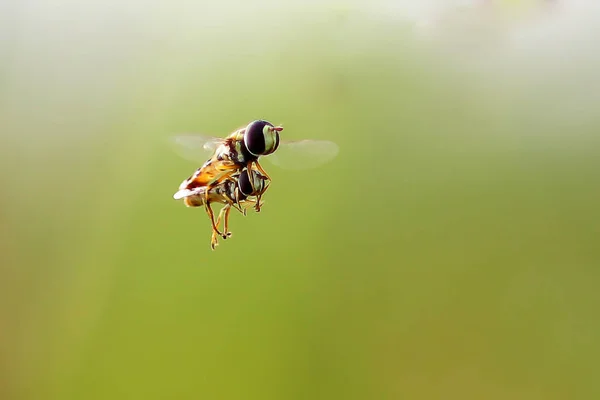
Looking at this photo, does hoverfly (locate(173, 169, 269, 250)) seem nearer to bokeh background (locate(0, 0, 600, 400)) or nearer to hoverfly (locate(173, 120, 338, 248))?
hoverfly (locate(173, 120, 338, 248))

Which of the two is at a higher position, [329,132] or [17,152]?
[17,152]

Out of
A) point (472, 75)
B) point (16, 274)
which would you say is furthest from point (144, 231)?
point (472, 75)

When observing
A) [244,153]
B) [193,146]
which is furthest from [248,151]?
[193,146]

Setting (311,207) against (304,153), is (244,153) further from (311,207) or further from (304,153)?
(311,207)

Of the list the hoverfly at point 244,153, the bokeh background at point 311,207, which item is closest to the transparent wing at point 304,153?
the hoverfly at point 244,153

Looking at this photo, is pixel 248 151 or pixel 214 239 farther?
pixel 214 239

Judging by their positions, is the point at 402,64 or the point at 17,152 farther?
the point at 17,152

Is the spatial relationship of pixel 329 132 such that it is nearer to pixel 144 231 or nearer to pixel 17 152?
pixel 144 231
